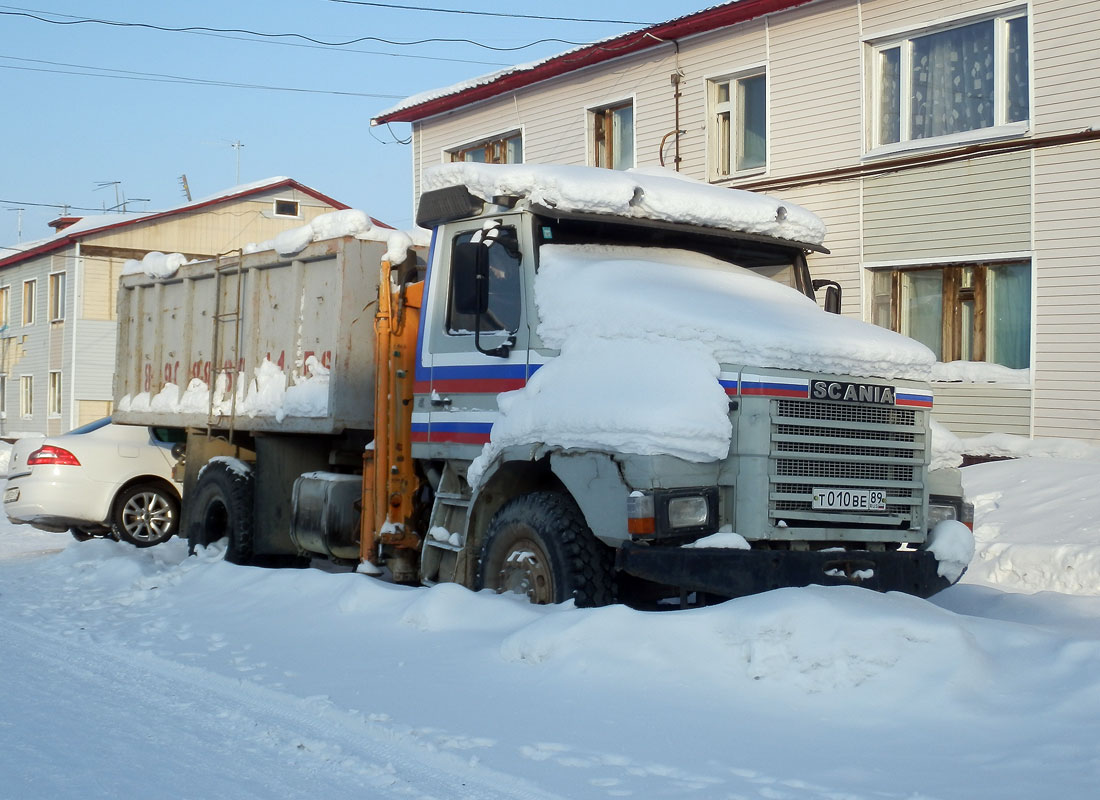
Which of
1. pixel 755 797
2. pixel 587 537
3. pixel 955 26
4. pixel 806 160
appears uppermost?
pixel 955 26

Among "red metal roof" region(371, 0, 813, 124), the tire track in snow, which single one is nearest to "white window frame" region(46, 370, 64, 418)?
"red metal roof" region(371, 0, 813, 124)

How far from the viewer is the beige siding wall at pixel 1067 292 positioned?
14.0 m

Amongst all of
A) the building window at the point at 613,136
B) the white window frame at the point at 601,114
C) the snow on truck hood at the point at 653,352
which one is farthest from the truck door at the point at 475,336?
the building window at the point at 613,136

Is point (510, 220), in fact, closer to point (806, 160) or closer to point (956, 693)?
point (956, 693)

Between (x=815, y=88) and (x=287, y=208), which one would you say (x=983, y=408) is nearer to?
(x=815, y=88)

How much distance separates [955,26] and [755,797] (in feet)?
43.9

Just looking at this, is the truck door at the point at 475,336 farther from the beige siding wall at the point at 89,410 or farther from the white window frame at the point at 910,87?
the beige siding wall at the point at 89,410

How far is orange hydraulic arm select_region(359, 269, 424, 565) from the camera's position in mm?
8633

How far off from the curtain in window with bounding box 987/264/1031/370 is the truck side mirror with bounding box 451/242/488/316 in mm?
9148

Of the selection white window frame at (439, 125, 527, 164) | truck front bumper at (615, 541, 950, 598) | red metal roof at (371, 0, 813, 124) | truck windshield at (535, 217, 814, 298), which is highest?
red metal roof at (371, 0, 813, 124)

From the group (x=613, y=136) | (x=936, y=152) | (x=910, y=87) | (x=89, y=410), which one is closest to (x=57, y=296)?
(x=89, y=410)

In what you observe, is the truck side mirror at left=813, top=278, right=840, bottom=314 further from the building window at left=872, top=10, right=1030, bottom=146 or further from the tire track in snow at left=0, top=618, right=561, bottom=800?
the building window at left=872, top=10, right=1030, bottom=146

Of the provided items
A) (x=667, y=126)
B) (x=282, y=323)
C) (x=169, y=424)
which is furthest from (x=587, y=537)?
(x=667, y=126)

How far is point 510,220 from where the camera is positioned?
297 inches
